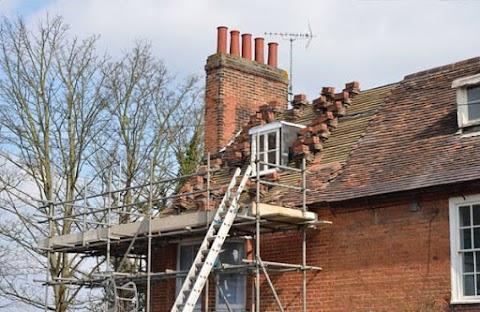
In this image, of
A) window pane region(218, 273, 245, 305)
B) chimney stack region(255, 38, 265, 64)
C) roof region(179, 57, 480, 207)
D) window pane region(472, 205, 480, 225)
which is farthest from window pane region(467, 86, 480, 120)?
chimney stack region(255, 38, 265, 64)

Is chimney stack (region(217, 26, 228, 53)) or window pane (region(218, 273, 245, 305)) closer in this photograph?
window pane (region(218, 273, 245, 305))

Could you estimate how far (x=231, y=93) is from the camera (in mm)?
24609

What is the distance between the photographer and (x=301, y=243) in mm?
18875

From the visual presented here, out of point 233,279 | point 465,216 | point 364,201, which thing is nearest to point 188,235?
point 233,279

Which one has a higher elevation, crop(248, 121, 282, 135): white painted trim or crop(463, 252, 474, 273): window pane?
crop(248, 121, 282, 135): white painted trim

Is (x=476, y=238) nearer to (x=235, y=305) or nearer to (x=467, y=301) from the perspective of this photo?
(x=467, y=301)

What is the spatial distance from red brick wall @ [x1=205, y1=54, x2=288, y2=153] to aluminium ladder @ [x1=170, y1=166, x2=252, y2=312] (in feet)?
19.9

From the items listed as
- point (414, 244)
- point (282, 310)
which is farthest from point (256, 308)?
point (414, 244)

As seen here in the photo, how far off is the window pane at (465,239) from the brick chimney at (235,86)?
8542 mm

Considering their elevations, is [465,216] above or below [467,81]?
below

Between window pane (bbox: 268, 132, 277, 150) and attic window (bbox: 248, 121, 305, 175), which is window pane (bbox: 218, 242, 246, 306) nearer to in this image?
attic window (bbox: 248, 121, 305, 175)

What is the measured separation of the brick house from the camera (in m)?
16.5

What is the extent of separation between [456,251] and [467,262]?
10.4 inches

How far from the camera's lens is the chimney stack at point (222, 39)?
24812 mm
